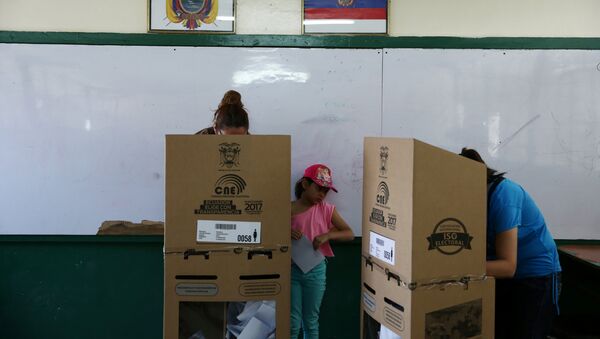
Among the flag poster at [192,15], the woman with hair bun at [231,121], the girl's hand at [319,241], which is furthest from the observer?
the flag poster at [192,15]

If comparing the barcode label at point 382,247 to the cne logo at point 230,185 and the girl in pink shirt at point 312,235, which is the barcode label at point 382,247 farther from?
the girl in pink shirt at point 312,235

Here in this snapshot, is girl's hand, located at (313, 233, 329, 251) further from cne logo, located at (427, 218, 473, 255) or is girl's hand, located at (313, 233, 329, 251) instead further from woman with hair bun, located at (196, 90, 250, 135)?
cne logo, located at (427, 218, 473, 255)

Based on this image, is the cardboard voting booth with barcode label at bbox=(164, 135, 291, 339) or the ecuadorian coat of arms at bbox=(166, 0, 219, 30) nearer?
the cardboard voting booth with barcode label at bbox=(164, 135, 291, 339)

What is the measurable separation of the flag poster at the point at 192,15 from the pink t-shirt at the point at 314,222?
42.2 inches

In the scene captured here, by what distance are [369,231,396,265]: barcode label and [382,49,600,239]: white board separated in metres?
1.17

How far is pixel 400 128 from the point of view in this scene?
2596 millimetres

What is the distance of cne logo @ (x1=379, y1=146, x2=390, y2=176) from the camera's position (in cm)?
144

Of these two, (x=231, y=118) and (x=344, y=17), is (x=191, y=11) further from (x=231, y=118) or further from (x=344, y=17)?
(x=231, y=118)

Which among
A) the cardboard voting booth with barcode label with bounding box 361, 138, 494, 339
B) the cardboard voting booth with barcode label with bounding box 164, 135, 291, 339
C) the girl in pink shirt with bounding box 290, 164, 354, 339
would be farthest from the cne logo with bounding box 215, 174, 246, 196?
the girl in pink shirt with bounding box 290, 164, 354, 339

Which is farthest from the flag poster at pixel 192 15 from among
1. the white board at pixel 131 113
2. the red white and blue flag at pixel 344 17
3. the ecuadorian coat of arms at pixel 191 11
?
the red white and blue flag at pixel 344 17

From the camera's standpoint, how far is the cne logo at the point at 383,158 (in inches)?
56.6

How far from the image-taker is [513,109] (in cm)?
260

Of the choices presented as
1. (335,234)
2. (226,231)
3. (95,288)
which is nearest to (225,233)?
(226,231)

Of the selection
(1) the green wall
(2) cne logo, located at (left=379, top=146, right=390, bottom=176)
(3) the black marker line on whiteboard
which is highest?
(3) the black marker line on whiteboard
